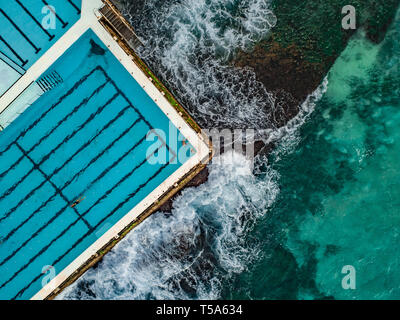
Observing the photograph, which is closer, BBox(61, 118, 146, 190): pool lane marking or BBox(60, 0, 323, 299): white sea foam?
BBox(61, 118, 146, 190): pool lane marking

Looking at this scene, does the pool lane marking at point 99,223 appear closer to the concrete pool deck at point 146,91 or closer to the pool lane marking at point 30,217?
the concrete pool deck at point 146,91

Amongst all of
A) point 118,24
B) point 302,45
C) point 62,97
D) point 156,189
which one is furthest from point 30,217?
point 302,45

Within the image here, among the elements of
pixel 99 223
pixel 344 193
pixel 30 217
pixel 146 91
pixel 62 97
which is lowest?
pixel 344 193

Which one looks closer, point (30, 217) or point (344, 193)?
point (344, 193)

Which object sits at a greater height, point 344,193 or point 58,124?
point 58,124

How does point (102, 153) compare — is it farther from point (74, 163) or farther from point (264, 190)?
point (264, 190)

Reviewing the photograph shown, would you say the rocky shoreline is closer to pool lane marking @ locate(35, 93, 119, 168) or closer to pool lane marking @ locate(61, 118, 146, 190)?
pool lane marking @ locate(61, 118, 146, 190)

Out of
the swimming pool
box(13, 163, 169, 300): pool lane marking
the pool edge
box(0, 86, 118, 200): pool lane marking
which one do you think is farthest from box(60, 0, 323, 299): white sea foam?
the swimming pool
